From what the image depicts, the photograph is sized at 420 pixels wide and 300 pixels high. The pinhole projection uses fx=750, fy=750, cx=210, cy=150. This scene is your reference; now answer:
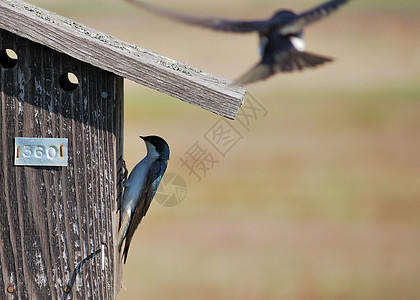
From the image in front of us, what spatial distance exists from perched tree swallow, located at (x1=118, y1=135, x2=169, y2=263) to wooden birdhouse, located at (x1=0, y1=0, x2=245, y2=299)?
155 millimetres

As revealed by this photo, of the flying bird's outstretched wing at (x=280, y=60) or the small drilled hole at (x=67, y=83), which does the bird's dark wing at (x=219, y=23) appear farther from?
the small drilled hole at (x=67, y=83)

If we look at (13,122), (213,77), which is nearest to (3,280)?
(13,122)

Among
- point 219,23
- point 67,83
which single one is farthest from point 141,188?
point 219,23

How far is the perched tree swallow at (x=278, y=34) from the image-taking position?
3580 mm

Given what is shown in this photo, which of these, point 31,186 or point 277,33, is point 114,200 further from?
point 277,33

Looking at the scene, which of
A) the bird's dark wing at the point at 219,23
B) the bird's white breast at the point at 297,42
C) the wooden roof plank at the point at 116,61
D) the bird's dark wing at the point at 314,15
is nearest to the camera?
the wooden roof plank at the point at 116,61

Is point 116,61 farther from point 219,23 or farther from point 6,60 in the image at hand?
point 219,23

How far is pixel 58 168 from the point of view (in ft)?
9.24

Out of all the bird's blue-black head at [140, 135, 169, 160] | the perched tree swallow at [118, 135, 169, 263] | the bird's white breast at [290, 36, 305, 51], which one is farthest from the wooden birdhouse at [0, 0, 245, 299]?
the bird's white breast at [290, 36, 305, 51]

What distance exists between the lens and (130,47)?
3.05 metres

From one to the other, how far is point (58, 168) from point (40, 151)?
0.09 metres

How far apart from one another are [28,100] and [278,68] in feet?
4.82

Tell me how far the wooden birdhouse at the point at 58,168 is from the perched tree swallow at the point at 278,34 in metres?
0.70

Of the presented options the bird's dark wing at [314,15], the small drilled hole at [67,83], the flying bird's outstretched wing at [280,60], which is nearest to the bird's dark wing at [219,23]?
the flying bird's outstretched wing at [280,60]
